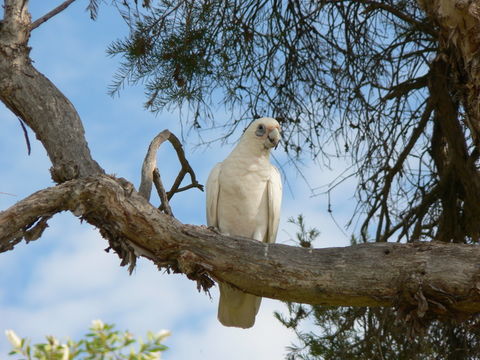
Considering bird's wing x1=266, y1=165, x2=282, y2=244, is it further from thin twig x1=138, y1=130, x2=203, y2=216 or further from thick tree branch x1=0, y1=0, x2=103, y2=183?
thick tree branch x1=0, y1=0, x2=103, y2=183

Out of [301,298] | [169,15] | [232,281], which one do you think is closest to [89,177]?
[232,281]

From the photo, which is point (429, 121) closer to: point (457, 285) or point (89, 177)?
point (457, 285)

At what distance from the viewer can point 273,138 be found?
11.8 feet

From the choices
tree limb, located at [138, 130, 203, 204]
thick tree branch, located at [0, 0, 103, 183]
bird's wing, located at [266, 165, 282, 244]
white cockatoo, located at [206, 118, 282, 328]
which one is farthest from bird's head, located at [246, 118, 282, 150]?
thick tree branch, located at [0, 0, 103, 183]

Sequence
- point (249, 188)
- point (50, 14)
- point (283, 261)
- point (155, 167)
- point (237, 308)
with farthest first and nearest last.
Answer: point (249, 188) → point (237, 308) → point (50, 14) → point (155, 167) → point (283, 261)

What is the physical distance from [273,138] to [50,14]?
4.02ft

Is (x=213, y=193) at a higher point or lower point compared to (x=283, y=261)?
higher

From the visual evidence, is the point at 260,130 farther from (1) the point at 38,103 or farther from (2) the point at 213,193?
(1) the point at 38,103

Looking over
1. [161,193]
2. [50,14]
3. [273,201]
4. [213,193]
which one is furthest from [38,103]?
[273,201]

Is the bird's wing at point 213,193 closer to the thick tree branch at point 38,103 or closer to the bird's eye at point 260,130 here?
the bird's eye at point 260,130

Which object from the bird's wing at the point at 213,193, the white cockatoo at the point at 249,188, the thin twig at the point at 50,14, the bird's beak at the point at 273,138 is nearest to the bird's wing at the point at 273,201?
the white cockatoo at the point at 249,188

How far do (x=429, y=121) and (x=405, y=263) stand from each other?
1.83 m

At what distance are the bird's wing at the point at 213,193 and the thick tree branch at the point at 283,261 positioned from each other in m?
1.04

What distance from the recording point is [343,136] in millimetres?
4129
